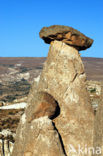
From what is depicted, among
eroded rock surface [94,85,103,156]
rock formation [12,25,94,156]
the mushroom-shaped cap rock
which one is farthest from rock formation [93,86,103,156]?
the mushroom-shaped cap rock

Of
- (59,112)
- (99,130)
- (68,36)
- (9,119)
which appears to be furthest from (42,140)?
(9,119)

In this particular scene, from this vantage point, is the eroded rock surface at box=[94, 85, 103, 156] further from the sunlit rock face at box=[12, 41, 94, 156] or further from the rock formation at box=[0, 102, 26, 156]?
the rock formation at box=[0, 102, 26, 156]

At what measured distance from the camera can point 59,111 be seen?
5.70m

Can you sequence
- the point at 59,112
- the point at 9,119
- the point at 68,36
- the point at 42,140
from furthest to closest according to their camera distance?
1. the point at 9,119
2. the point at 68,36
3. the point at 59,112
4. the point at 42,140

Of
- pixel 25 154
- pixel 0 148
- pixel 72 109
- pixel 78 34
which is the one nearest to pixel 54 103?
pixel 72 109

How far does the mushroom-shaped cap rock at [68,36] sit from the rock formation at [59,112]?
109 millimetres

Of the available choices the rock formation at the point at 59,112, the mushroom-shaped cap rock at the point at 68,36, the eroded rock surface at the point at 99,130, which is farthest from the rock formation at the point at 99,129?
the mushroom-shaped cap rock at the point at 68,36

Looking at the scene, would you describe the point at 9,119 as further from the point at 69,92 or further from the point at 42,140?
the point at 42,140

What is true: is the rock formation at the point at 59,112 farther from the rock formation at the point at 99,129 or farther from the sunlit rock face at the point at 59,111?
the rock formation at the point at 99,129

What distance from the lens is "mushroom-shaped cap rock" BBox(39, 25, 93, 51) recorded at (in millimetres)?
5945

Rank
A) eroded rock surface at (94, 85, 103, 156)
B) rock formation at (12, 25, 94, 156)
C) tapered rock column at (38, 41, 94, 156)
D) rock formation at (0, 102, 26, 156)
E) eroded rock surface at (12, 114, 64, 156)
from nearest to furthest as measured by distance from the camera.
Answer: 1. eroded rock surface at (94, 85, 103, 156)
2. eroded rock surface at (12, 114, 64, 156)
3. rock formation at (12, 25, 94, 156)
4. tapered rock column at (38, 41, 94, 156)
5. rock formation at (0, 102, 26, 156)

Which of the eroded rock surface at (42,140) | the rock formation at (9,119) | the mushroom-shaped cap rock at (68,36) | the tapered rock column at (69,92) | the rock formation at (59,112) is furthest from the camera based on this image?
the rock formation at (9,119)

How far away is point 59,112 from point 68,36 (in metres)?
1.64

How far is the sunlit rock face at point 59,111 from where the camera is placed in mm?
5316
